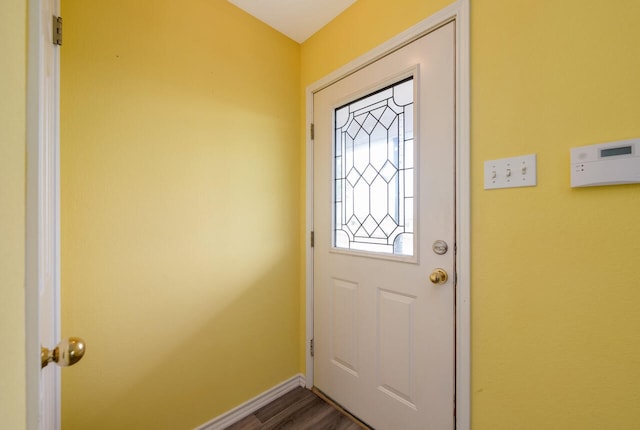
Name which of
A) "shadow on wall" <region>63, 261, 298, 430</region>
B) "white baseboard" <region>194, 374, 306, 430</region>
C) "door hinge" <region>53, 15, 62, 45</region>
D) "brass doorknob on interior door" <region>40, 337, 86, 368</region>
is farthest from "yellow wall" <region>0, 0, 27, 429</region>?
"white baseboard" <region>194, 374, 306, 430</region>

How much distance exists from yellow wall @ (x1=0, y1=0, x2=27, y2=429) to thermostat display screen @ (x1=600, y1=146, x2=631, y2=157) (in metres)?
1.36

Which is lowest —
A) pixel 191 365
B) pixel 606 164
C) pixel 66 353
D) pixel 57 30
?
pixel 191 365

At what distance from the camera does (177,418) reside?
51.5 inches

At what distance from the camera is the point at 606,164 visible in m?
0.80

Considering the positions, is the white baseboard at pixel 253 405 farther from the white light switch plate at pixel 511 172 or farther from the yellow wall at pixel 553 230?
the white light switch plate at pixel 511 172

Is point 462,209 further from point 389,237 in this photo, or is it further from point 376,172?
point 376,172

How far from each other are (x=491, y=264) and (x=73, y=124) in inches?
70.0

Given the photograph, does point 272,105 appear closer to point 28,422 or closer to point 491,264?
point 491,264

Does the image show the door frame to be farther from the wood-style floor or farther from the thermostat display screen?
the wood-style floor

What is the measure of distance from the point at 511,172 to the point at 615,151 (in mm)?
262

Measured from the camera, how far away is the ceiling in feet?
4.97

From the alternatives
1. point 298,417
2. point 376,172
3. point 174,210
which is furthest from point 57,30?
point 298,417

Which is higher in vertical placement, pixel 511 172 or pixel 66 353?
pixel 511 172

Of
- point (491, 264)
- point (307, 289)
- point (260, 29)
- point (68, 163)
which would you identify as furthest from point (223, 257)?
point (260, 29)
